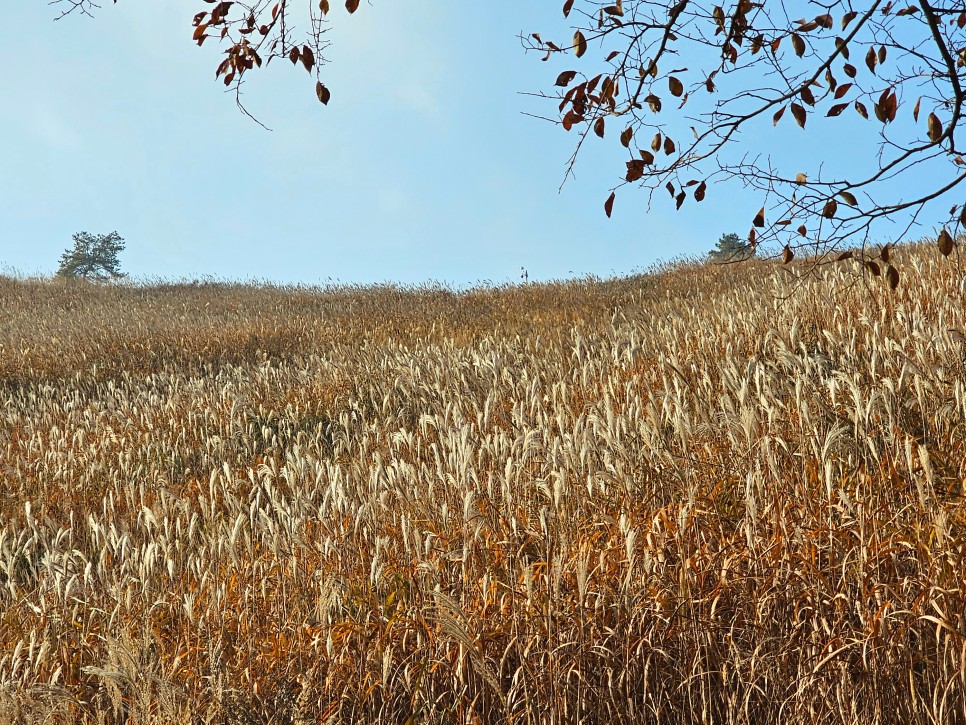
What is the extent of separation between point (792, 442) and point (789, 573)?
915 mm

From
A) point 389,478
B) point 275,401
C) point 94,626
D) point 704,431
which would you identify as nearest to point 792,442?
point 704,431

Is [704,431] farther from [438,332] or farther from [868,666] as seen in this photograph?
[438,332]

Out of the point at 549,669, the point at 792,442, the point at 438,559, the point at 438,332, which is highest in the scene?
the point at 438,332

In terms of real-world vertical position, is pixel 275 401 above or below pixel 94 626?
above

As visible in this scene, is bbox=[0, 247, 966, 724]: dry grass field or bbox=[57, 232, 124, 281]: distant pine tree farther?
bbox=[57, 232, 124, 281]: distant pine tree

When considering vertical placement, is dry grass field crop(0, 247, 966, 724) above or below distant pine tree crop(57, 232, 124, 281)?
below

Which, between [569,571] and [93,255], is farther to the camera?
[93,255]

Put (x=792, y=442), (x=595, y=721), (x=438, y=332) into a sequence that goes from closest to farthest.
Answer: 1. (x=595, y=721)
2. (x=792, y=442)
3. (x=438, y=332)

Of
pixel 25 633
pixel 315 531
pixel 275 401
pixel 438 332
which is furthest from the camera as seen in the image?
pixel 438 332

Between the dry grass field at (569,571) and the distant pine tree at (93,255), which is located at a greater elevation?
the distant pine tree at (93,255)

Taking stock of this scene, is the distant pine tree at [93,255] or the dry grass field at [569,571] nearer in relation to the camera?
the dry grass field at [569,571]

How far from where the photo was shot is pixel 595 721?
7.02ft

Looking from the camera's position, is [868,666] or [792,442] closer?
[868,666]

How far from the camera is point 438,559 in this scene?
2713 mm
